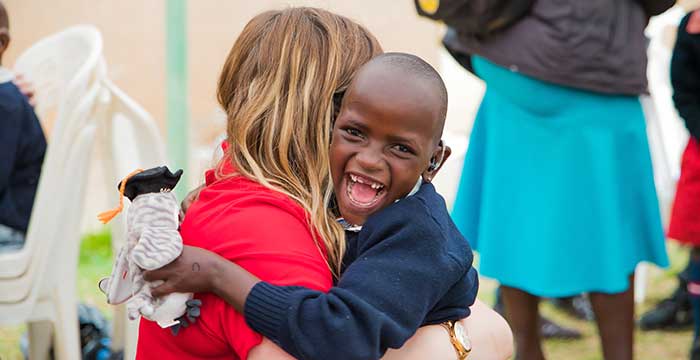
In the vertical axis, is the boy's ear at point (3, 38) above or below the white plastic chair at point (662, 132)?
above

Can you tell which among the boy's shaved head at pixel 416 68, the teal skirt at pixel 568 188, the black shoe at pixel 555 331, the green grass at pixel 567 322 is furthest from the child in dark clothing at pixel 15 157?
the black shoe at pixel 555 331

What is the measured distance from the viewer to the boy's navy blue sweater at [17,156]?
3.22 meters

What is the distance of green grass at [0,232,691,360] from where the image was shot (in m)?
4.46

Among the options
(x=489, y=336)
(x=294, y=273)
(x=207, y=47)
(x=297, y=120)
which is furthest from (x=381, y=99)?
(x=207, y=47)

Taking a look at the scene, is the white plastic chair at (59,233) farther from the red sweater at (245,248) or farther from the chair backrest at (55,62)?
the red sweater at (245,248)

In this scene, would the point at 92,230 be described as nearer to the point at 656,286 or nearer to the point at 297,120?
the point at 656,286

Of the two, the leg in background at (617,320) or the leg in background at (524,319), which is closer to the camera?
the leg in background at (617,320)

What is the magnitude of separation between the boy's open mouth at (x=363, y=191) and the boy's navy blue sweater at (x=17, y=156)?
1.86m

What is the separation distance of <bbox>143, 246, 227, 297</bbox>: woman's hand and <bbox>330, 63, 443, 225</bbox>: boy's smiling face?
257 millimetres

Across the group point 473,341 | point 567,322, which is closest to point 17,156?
point 473,341

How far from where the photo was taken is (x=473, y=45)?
11.3ft

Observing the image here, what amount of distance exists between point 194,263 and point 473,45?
2.07 meters

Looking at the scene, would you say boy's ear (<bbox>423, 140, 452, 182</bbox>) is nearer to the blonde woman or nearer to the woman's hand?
the blonde woman

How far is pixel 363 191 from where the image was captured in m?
1.69
